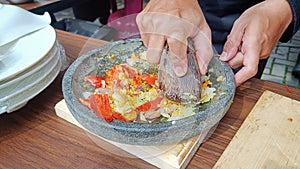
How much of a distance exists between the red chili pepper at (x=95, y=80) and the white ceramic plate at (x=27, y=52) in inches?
3.6

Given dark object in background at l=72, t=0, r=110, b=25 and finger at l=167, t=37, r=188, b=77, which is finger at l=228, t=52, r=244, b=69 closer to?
finger at l=167, t=37, r=188, b=77

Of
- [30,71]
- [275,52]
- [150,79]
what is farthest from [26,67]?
[275,52]

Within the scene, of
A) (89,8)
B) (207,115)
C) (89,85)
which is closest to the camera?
(207,115)

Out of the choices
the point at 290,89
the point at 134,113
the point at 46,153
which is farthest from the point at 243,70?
the point at 46,153

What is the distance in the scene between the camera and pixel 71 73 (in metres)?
→ 0.54

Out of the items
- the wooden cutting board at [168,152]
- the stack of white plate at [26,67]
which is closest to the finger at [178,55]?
the wooden cutting board at [168,152]

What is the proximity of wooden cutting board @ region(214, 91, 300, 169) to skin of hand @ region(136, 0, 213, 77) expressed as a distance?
13 cm

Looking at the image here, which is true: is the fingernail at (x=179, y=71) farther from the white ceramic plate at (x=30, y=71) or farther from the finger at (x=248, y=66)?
the white ceramic plate at (x=30, y=71)

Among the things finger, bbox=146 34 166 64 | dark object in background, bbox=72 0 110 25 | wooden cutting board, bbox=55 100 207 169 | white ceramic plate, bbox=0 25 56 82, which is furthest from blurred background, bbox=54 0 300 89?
wooden cutting board, bbox=55 100 207 169

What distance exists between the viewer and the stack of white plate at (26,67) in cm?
50

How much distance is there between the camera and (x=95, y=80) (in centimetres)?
56

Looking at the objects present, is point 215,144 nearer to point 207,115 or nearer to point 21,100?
point 207,115

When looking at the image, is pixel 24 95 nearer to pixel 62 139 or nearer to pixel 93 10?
pixel 62 139

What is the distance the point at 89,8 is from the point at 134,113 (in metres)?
1.70
